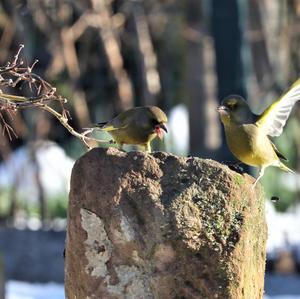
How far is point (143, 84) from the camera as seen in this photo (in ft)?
44.3

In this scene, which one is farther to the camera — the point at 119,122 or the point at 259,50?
the point at 259,50

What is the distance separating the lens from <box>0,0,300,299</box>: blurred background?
10.8 metres

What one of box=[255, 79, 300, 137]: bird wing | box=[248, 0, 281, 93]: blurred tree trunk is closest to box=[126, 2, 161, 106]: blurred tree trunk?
box=[248, 0, 281, 93]: blurred tree trunk

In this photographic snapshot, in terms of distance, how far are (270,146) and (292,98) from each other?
42 centimetres

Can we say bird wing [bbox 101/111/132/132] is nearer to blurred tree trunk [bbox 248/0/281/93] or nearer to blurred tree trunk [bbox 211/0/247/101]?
blurred tree trunk [bbox 211/0/247/101]

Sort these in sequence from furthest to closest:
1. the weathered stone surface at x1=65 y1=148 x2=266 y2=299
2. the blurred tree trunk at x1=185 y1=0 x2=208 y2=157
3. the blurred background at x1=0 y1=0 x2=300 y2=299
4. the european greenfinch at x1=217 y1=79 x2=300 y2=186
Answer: the blurred tree trunk at x1=185 y1=0 x2=208 y2=157 → the blurred background at x1=0 y1=0 x2=300 y2=299 → the european greenfinch at x1=217 y1=79 x2=300 y2=186 → the weathered stone surface at x1=65 y1=148 x2=266 y2=299

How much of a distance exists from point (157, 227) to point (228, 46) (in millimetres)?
6962

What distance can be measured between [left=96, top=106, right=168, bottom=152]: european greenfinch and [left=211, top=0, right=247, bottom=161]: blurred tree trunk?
6017 mm

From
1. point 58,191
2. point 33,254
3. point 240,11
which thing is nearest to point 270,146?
point 240,11

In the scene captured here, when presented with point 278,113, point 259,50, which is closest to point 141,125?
point 278,113

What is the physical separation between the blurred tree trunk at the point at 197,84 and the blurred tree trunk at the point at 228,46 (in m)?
1.04

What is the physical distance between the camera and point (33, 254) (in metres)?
11.4

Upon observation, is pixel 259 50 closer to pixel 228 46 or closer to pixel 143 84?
pixel 143 84

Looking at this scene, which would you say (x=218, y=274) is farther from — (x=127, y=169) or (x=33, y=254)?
(x=33, y=254)
